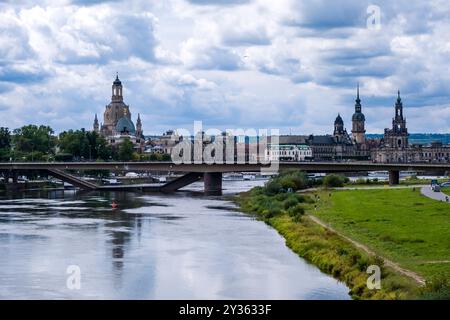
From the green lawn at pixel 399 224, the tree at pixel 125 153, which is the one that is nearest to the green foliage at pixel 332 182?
the green lawn at pixel 399 224

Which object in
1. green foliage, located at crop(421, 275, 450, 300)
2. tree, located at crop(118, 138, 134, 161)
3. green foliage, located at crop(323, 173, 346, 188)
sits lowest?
green foliage, located at crop(421, 275, 450, 300)

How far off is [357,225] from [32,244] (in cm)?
1815

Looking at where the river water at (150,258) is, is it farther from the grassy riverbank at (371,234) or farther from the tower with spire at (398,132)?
the tower with spire at (398,132)

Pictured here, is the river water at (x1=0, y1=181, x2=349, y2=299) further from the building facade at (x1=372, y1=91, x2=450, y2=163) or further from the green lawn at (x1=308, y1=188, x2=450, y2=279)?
the building facade at (x1=372, y1=91, x2=450, y2=163)

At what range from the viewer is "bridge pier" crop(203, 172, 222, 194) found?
98.1m

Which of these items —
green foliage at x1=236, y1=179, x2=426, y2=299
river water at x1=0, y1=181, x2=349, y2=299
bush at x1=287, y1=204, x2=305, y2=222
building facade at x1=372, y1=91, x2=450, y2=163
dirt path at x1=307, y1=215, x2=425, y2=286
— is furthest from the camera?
building facade at x1=372, y1=91, x2=450, y2=163

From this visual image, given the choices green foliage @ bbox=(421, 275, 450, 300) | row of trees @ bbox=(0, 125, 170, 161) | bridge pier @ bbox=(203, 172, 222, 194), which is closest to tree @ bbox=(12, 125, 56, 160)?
row of trees @ bbox=(0, 125, 170, 161)

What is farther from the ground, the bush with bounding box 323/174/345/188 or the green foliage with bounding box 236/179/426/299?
the bush with bounding box 323/174/345/188

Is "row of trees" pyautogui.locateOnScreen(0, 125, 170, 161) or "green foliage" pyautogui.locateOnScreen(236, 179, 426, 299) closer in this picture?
"green foliage" pyautogui.locateOnScreen(236, 179, 426, 299)

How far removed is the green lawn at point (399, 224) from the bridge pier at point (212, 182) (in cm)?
2421

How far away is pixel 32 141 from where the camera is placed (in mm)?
141750

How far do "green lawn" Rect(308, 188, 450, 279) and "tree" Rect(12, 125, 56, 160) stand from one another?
246 feet

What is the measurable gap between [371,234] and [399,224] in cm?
355

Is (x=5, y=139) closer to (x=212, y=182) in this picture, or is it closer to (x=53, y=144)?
(x=53, y=144)
